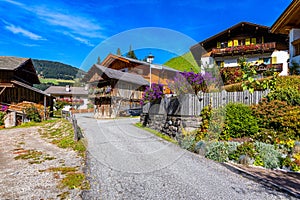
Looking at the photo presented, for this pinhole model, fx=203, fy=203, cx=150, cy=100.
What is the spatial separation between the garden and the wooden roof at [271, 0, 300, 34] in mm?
6116

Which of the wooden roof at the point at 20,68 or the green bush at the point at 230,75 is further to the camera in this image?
the wooden roof at the point at 20,68

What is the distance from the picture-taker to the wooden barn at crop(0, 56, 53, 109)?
73.8 ft

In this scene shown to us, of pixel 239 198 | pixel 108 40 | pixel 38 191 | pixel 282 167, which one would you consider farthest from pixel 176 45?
pixel 282 167

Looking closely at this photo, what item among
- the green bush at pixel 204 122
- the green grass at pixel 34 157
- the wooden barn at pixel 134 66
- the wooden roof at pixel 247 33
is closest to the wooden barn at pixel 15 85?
the green grass at pixel 34 157

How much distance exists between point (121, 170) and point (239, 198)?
3.11m

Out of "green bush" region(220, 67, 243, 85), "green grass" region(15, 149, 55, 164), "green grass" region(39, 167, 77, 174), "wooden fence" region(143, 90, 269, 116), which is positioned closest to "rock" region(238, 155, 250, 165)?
"wooden fence" region(143, 90, 269, 116)

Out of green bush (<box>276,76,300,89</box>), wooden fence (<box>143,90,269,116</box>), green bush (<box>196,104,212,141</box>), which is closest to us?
green bush (<box>196,104,212,141</box>)

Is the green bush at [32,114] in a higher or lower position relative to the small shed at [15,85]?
lower

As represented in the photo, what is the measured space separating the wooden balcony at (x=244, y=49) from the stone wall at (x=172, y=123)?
18.1m

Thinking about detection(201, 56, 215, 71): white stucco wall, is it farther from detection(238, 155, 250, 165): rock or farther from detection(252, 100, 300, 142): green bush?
detection(238, 155, 250, 165): rock

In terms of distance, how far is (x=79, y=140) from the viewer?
10531 mm

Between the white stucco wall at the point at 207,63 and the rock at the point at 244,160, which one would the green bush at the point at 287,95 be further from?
the white stucco wall at the point at 207,63

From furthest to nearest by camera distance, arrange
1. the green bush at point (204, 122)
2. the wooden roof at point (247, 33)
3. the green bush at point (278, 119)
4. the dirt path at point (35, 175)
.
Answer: the wooden roof at point (247, 33) < the green bush at point (204, 122) < the green bush at point (278, 119) < the dirt path at point (35, 175)

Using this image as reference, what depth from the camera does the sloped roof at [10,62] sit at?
22194 millimetres
